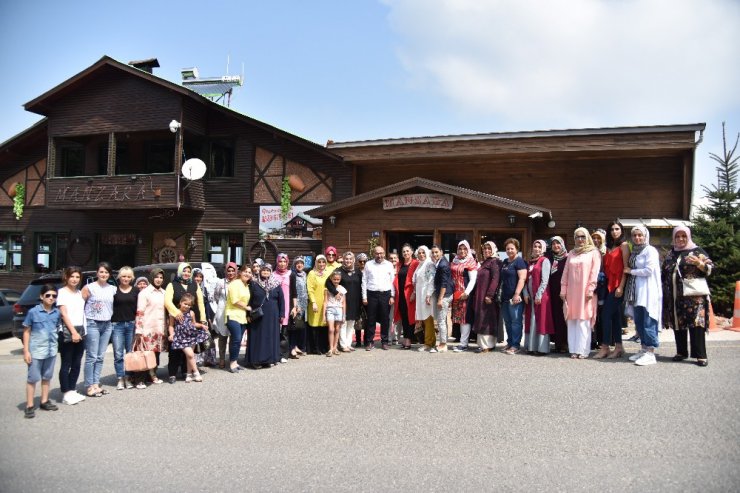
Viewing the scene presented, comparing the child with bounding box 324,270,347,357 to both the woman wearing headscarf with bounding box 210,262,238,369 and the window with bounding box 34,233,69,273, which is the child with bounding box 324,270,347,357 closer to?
the woman wearing headscarf with bounding box 210,262,238,369

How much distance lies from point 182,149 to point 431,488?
17722mm

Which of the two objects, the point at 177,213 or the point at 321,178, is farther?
the point at 177,213

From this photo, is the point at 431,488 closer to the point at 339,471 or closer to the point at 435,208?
the point at 339,471

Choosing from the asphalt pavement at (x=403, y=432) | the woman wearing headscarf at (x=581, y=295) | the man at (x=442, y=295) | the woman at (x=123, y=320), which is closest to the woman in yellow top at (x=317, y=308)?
the asphalt pavement at (x=403, y=432)

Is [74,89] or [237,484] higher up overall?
[74,89]

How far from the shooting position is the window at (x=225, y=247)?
20453mm

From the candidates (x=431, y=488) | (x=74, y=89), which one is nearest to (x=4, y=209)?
(x=74, y=89)

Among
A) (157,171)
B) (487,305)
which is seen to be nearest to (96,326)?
(487,305)

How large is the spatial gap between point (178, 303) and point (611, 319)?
631cm

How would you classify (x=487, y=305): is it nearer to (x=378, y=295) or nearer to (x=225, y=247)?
(x=378, y=295)

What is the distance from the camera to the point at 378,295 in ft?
33.3

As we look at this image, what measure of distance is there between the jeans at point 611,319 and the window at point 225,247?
46.9ft

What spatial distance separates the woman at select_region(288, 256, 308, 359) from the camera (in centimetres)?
958

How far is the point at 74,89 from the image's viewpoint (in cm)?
2114
